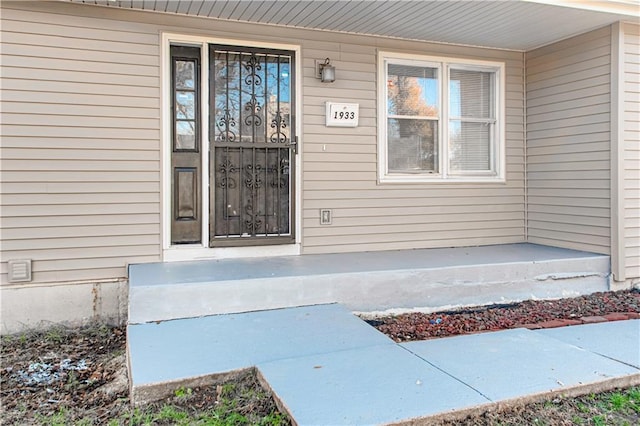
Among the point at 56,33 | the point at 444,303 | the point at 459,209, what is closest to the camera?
the point at 56,33

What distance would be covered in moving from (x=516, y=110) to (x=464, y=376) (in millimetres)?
4005

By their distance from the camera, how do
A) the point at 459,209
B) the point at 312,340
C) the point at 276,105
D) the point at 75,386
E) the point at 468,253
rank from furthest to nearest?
1. the point at 459,209
2. the point at 468,253
3. the point at 276,105
4. the point at 312,340
5. the point at 75,386

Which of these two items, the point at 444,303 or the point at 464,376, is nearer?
the point at 464,376

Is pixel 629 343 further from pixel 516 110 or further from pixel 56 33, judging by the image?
pixel 56 33

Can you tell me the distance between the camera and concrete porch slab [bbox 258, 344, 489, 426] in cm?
209

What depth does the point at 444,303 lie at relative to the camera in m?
4.21

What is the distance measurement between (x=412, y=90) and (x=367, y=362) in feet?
11.2

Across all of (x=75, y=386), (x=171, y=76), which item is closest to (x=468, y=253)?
(x=171, y=76)

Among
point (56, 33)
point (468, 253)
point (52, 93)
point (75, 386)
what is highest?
point (56, 33)

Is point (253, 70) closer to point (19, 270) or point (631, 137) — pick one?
point (19, 270)

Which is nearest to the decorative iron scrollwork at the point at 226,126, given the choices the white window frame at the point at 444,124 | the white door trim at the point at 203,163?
the white door trim at the point at 203,163

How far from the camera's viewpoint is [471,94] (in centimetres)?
548

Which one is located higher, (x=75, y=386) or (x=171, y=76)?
(x=171, y=76)

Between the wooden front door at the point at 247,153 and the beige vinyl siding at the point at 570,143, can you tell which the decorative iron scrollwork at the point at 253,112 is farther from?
the beige vinyl siding at the point at 570,143
